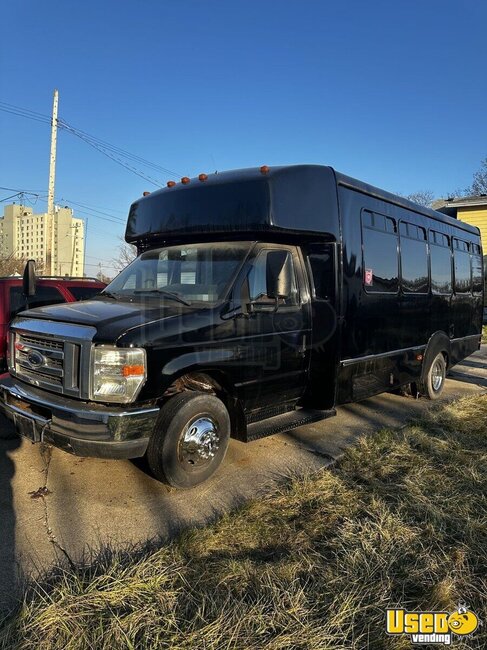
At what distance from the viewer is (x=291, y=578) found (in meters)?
2.71

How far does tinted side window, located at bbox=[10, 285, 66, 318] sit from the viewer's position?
6.17 m

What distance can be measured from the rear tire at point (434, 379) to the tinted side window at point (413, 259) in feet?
4.31

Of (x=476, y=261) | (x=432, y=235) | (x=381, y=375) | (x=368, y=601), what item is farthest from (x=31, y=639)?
(x=476, y=261)

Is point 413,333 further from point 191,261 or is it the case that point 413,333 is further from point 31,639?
point 31,639

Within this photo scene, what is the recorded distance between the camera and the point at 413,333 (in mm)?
6766

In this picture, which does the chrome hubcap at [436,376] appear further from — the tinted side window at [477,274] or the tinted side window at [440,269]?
the tinted side window at [477,274]

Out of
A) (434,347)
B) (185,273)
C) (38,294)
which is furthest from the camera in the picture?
(434,347)

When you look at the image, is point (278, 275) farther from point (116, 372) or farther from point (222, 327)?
point (116, 372)

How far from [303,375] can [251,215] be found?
184 centimetres

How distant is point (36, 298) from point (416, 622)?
6354mm

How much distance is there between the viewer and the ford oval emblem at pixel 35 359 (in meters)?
4.02

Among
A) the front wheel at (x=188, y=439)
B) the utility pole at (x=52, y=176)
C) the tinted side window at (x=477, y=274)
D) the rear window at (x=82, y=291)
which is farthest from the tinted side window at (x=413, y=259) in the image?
the utility pole at (x=52, y=176)

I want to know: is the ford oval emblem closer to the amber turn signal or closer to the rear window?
the amber turn signal

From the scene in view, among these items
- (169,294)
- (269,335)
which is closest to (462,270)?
(269,335)
